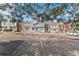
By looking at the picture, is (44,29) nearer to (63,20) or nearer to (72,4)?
(63,20)

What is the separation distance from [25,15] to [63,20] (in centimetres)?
33

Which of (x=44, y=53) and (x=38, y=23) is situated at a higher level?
(x=38, y=23)

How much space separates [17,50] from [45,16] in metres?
0.37

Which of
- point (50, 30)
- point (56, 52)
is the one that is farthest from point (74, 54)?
point (50, 30)

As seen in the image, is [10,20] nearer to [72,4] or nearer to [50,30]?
[50,30]

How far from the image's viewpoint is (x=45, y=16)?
1.84 m

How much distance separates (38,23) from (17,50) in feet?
0.95

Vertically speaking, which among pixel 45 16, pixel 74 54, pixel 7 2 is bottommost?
pixel 74 54

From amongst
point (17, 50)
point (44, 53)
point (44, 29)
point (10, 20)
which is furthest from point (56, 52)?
point (10, 20)

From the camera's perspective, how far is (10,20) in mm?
1824

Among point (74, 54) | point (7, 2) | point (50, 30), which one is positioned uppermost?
point (7, 2)

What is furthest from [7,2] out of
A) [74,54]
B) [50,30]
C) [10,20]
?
[74,54]

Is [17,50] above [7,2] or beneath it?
beneath

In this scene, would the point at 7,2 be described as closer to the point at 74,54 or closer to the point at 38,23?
the point at 38,23
